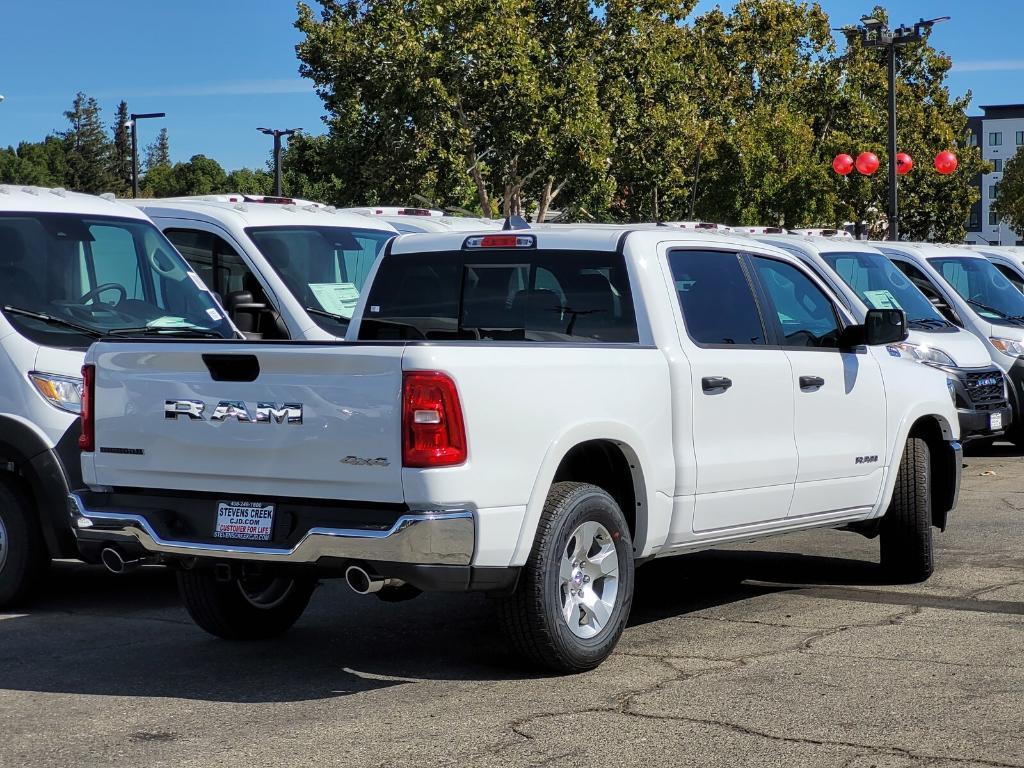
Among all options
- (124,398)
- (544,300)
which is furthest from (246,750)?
(544,300)

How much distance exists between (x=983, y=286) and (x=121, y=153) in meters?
146

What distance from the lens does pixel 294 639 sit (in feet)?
24.8

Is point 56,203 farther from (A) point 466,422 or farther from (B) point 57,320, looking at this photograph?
(A) point 466,422

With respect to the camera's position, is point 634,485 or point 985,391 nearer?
point 634,485

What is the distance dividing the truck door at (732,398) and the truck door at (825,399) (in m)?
0.14

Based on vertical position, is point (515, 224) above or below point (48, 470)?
above

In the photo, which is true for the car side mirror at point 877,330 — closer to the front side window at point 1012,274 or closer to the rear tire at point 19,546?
the rear tire at point 19,546

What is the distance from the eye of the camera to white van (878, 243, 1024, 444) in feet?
52.7

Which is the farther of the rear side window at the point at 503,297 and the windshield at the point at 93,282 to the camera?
the windshield at the point at 93,282

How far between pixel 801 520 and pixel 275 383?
9.82 feet

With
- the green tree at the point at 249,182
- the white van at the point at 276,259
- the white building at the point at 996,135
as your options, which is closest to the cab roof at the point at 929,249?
the white van at the point at 276,259

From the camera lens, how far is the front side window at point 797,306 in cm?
799

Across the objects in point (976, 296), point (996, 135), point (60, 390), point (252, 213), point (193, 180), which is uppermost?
point (996, 135)

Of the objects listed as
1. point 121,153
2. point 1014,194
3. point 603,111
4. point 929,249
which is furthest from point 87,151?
point 929,249
